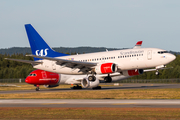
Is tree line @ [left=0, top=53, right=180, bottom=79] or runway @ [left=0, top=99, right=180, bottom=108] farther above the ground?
tree line @ [left=0, top=53, right=180, bottom=79]

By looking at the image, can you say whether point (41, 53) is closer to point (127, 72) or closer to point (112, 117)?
point (127, 72)

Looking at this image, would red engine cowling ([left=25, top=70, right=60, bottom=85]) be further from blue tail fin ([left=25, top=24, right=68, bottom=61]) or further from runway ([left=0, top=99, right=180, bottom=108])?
runway ([left=0, top=99, right=180, bottom=108])

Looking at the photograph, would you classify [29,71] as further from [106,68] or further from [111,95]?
[111,95]

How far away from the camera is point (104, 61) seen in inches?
2008

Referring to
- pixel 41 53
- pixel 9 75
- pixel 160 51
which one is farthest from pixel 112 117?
pixel 9 75

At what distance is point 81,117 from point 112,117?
7.14ft

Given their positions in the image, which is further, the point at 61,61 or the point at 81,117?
the point at 61,61

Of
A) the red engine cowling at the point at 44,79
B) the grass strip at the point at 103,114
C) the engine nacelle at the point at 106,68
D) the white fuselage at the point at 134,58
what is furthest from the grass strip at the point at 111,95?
the red engine cowling at the point at 44,79

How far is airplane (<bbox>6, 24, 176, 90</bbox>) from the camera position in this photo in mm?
46625

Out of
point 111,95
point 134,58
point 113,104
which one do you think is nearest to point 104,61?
point 134,58

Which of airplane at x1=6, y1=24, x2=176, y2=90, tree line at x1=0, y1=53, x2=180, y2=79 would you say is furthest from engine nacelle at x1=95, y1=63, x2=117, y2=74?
tree line at x1=0, y1=53, x2=180, y2=79

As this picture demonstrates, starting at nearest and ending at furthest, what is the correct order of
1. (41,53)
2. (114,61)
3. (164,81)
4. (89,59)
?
1. (114,61)
2. (89,59)
3. (41,53)
4. (164,81)

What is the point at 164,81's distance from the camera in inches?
4119

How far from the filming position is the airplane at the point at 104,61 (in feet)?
153
